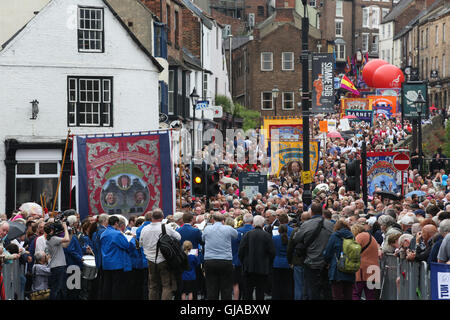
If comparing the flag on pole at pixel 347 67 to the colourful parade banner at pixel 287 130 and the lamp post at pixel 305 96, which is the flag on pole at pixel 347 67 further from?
the lamp post at pixel 305 96

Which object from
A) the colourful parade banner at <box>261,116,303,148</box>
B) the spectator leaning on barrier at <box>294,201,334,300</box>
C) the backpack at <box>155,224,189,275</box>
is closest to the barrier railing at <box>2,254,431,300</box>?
the spectator leaning on barrier at <box>294,201,334,300</box>

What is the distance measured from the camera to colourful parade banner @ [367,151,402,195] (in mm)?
27484

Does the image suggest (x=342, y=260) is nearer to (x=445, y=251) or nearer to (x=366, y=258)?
(x=366, y=258)

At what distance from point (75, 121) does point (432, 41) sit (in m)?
68.0

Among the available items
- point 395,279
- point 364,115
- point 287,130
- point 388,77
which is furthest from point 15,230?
point 388,77

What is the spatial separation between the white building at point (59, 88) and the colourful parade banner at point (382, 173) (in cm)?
915

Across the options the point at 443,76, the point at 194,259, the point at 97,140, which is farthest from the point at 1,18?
the point at 443,76

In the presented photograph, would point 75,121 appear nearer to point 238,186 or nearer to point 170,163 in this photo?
point 238,186

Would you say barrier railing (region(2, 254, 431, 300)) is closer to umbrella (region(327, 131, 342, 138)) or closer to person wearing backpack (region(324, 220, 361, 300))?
person wearing backpack (region(324, 220, 361, 300))

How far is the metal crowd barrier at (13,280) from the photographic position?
15.1m

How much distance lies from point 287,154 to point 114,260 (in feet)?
63.8

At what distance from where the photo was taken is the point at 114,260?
1534cm

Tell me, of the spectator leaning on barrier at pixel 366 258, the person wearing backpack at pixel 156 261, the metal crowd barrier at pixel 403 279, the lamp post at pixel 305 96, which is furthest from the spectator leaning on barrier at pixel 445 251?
the lamp post at pixel 305 96

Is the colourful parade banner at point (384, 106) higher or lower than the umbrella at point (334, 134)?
higher
